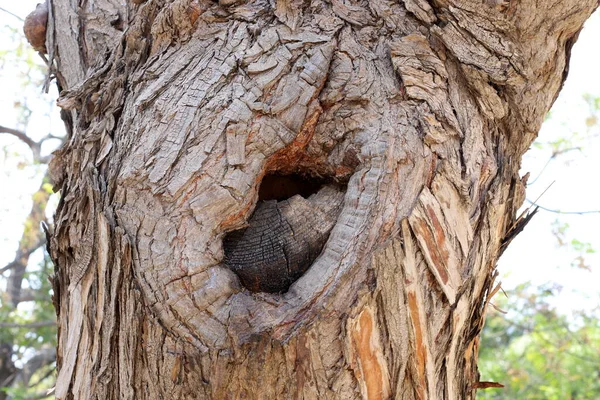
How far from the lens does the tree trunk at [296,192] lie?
1386 millimetres

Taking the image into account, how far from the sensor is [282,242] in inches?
62.2

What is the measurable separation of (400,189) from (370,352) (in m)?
0.44

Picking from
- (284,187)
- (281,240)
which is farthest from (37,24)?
(281,240)

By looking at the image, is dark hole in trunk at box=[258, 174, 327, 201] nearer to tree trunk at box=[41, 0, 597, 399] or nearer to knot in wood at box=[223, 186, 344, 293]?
tree trunk at box=[41, 0, 597, 399]

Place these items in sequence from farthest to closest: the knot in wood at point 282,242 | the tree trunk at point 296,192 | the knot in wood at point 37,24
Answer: the knot in wood at point 37,24, the knot in wood at point 282,242, the tree trunk at point 296,192

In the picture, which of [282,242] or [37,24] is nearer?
[282,242]

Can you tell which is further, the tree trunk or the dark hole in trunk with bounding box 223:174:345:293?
the dark hole in trunk with bounding box 223:174:345:293

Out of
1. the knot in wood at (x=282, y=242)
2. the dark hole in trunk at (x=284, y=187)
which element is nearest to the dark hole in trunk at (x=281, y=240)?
Result: the knot in wood at (x=282, y=242)

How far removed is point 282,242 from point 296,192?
28cm

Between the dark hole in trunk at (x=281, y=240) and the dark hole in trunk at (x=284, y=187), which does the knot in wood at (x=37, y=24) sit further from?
the dark hole in trunk at (x=281, y=240)

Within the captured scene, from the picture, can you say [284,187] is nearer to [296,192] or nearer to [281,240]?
[296,192]

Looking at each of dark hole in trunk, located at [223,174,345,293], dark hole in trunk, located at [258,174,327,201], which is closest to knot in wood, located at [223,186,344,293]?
dark hole in trunk, located at [223,174,345,293]

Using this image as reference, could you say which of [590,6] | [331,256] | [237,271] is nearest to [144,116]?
[237,271]

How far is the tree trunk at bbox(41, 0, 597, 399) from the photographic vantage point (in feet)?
4.55
